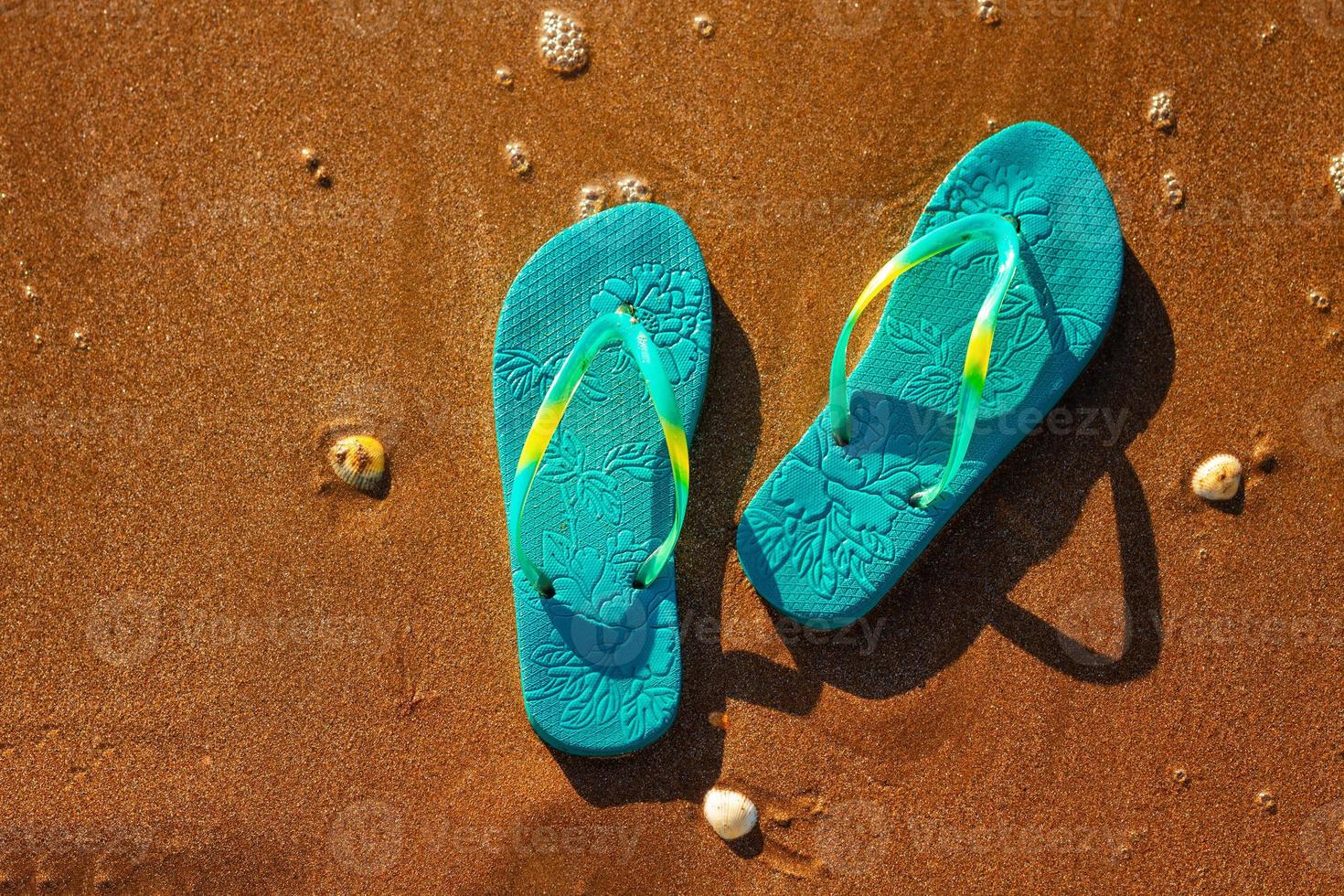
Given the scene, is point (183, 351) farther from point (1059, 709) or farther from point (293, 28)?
point (1059, 709)

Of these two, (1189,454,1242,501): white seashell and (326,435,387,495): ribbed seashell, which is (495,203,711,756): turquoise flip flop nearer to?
(326,435,387,495): ribbed seashell

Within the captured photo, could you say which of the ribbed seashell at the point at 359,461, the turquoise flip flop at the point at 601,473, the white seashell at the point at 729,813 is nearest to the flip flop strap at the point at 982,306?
the turquoise flip flop at the point at 601,473

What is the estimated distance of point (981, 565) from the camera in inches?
96.8

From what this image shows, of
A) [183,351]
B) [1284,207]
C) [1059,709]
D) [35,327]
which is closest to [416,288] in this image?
[183,351]

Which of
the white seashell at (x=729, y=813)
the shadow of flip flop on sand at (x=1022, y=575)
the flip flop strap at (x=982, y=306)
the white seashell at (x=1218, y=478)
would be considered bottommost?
the white seashell at (x=729, y=813)

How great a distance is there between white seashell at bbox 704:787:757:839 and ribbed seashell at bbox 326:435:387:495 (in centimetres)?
134

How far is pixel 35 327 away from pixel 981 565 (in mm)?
2830

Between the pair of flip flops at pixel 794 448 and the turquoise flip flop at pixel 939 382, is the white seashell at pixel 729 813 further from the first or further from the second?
the turquoise flip flop at pixel 939 382

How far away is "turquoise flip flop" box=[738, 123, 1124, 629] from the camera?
237 centimetres

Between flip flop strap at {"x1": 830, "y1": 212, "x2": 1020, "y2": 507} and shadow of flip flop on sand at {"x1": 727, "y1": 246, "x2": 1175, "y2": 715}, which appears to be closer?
flip flop strap at {"x1": 830, "y1": 212, "x2": 1020, "y2": 507}

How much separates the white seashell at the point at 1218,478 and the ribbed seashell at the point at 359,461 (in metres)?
2.36

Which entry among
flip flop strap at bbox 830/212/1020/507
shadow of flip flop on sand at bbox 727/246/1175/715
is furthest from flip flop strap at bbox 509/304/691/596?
shadow of flip flop on sand at bbox 727/246/1175/715

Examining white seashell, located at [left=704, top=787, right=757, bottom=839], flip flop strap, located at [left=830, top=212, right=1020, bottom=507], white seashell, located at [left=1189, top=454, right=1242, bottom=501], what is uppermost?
flip flop strap, located at [left=830, top=212, right=1020, bottom=507]

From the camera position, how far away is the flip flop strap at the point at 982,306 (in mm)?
2098
